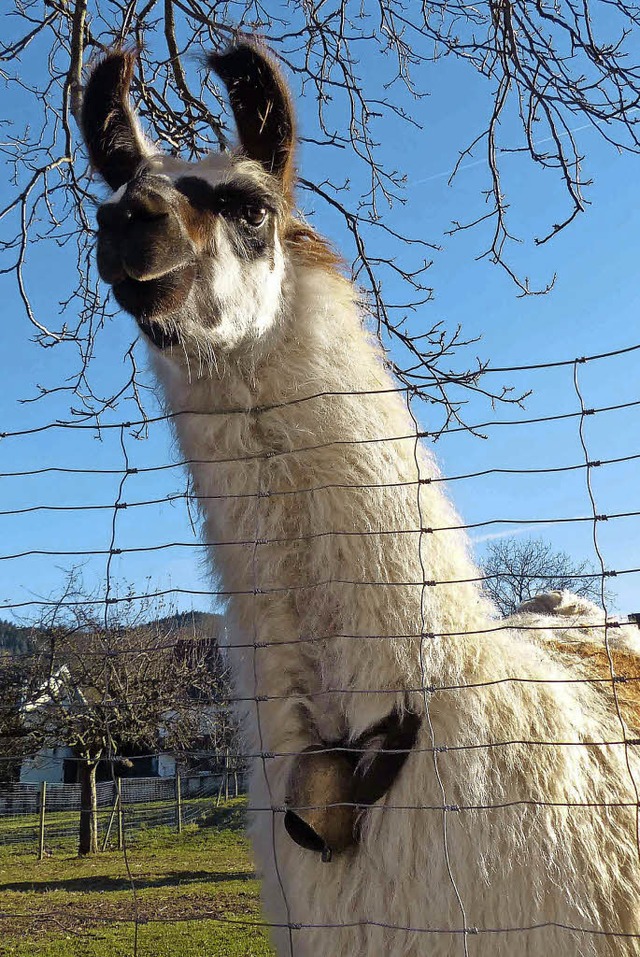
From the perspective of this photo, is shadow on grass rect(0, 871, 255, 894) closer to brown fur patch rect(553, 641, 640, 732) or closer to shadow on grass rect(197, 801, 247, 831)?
shadow on grass rect(197, 801, 247, 831)

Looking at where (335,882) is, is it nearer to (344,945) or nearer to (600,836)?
(344,945)

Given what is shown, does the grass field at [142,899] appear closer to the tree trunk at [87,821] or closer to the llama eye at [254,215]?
the tree trunk at [87,821]

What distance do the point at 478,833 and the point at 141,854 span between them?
52.7 feet

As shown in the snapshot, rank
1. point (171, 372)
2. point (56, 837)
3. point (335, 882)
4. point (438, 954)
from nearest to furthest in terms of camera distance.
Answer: point (438, 954)
point (335, 882)
point (171, 372)
point (56, 837)

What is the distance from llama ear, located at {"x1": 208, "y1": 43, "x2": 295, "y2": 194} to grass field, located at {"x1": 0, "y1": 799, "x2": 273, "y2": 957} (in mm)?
4119

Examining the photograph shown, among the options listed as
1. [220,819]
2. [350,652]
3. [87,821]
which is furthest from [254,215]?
[220,819]

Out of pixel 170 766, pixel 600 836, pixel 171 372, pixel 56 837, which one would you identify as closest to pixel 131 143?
pixel 171 372

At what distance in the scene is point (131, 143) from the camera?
271 cm

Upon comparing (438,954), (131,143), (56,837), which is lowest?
(56,837)

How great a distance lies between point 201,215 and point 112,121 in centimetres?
71

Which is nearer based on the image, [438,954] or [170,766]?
[438,954]

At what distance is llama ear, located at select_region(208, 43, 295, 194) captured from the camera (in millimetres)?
2480

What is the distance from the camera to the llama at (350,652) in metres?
1.79

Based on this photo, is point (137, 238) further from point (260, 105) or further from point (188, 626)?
point (188, 626)
